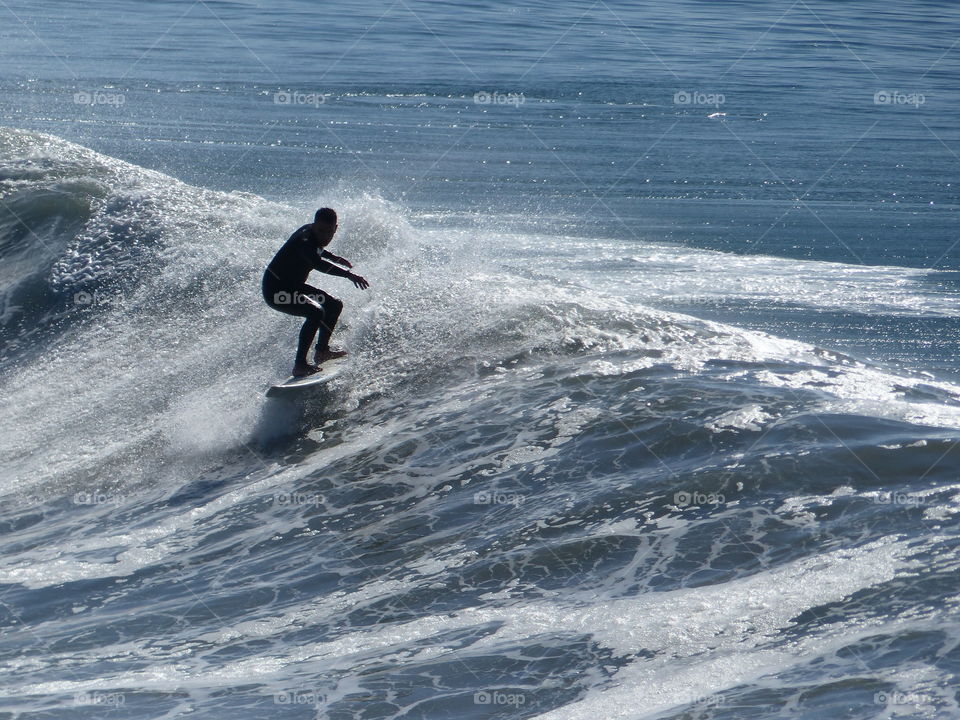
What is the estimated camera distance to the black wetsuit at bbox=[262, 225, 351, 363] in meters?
9.86

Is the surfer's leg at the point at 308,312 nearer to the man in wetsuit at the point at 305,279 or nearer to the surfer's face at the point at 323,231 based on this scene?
the man in wetsuit at the point at 305,279

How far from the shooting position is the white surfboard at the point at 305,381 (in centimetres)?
1021

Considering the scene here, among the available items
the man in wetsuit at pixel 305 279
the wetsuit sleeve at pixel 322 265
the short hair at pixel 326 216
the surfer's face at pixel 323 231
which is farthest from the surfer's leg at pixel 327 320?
the short hair at pixel 326 216

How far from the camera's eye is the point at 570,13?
42.7 metres

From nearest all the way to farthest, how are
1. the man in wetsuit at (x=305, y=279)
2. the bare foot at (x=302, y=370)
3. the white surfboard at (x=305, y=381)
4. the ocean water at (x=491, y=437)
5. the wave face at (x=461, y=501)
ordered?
the wave face at (x=461, y=501), the ocean water at (x=491, y=437), the man in wetsuit at (x=305, y=279), the white surfboard at (x=305, y=381), the bare foot at (x=302, y=370)

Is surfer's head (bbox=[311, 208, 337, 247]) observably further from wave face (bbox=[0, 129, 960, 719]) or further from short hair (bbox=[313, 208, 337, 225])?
wave face (bbox=[0, 129, 960, 719])

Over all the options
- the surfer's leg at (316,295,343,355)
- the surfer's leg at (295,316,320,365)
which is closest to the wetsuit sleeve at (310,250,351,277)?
the surfer's leg at (316,295,343,355)

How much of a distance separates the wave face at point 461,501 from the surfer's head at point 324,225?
159 cm

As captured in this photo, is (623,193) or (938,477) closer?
(938,477)

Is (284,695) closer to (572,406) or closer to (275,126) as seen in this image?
(572,406)

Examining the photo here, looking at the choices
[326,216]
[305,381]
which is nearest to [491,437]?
[305,381]

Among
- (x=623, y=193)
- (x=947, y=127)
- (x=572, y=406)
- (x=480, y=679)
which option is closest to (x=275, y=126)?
(x=623, y=193)

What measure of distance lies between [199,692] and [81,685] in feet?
2.43

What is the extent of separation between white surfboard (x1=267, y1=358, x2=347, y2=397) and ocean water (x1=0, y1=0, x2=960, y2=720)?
20 cm
